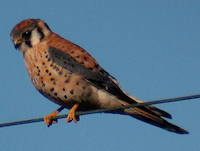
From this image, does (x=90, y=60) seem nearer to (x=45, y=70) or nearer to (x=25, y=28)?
(x=45, y=70)

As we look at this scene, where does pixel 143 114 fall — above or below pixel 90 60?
below

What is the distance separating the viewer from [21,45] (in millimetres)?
6453

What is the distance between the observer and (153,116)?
5551mm

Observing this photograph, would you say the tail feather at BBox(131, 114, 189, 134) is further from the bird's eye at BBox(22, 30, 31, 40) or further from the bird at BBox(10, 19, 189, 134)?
the bird's eye at BBox(22, 30, 31, 40)

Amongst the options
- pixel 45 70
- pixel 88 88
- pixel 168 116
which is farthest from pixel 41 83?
pixel 168 116

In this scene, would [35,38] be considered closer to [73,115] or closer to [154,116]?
[73,115]

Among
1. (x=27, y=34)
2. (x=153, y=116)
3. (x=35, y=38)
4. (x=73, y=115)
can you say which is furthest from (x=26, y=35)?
(x=153, y=116)

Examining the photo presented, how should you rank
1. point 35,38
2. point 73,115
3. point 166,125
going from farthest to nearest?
point 35,38
point 73,115
point 166,125

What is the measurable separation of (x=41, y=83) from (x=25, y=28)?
1028mm

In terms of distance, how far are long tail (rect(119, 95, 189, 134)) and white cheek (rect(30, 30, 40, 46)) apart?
143 centimetres

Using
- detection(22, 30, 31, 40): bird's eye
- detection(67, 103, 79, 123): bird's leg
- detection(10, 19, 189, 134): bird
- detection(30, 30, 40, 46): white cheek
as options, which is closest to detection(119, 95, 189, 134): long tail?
detection(10, 19, 189, 134): bird

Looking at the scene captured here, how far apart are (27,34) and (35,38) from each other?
15 centimetres

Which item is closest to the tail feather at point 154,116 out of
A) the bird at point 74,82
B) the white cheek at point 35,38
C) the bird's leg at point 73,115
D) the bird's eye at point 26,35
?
the bird at point 74,82

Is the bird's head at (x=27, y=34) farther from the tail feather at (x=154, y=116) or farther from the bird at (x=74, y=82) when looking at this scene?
the tail feather at (x=154, y=116)
